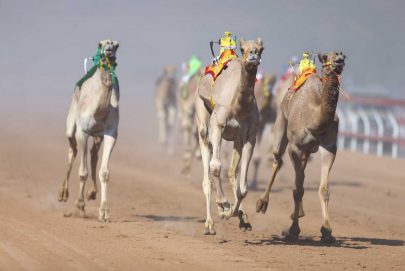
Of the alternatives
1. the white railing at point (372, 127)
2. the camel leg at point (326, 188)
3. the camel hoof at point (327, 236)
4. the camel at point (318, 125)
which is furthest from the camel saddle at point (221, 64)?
the white railing at point (372, 127)

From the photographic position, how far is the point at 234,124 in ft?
42.5

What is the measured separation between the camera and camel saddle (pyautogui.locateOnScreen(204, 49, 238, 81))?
13.7m

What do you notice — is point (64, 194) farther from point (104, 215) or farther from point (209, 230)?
point (209, 230)

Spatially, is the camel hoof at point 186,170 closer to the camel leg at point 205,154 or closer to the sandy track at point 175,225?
the sandy track at point 175,225

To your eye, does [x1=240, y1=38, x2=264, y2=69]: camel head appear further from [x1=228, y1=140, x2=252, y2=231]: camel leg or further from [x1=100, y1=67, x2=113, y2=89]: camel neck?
[x1=100, y1=67, x2=113, y2=89]: camel neck

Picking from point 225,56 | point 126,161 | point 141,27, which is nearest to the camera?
point 225,56

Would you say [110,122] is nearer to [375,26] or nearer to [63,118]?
[63,118]

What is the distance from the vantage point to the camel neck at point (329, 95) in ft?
40.0

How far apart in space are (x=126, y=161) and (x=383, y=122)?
26.6 feet

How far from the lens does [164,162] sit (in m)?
27.0

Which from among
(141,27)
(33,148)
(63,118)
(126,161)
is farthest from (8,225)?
(141,27)

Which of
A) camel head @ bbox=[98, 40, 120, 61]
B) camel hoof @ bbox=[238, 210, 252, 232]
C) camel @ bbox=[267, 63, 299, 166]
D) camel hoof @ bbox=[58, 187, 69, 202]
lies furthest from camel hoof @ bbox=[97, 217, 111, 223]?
camel @ bbox=[267, 63, 299, 166]

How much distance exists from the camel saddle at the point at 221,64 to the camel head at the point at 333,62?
67.2 inches

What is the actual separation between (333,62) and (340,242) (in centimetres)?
235
